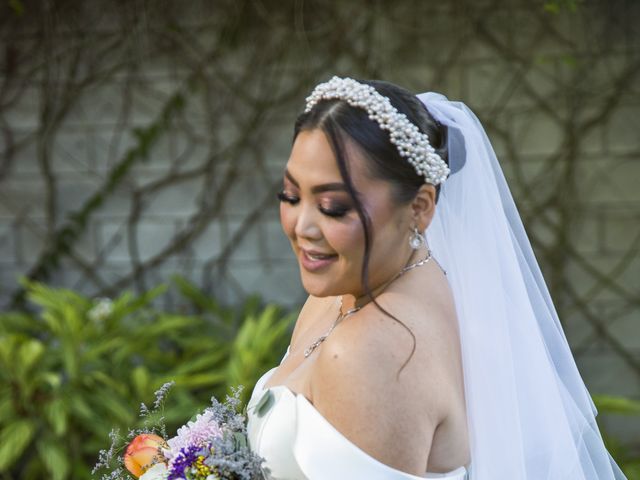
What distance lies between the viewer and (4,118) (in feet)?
18.0

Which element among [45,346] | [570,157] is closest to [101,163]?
[45,346]

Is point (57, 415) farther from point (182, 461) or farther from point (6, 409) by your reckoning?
point (182, 461)

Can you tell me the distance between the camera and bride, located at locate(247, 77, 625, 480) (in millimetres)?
1823

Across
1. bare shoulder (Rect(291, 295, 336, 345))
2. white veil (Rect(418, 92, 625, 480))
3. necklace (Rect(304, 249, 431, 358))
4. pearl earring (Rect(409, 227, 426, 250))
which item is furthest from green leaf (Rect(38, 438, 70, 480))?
pearl earring (Rect(409, 227, 426, 250))

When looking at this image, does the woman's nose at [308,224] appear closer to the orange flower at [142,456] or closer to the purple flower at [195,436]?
the purple flower at [195,436]

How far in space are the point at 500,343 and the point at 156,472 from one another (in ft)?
2.66

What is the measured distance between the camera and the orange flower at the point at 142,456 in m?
2.12

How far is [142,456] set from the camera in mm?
2119

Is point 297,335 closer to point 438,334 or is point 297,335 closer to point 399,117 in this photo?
point 438,334

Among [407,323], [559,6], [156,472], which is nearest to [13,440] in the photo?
[156,472]

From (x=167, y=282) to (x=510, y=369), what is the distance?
3.52 metres

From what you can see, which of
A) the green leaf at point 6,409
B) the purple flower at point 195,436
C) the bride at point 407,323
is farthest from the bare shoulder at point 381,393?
the green leaf at point 6,409

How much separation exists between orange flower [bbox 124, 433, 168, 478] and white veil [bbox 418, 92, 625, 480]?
2.28ft

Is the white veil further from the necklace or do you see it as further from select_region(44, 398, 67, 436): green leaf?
select_region(44, 398, 67, 436): green leaf
